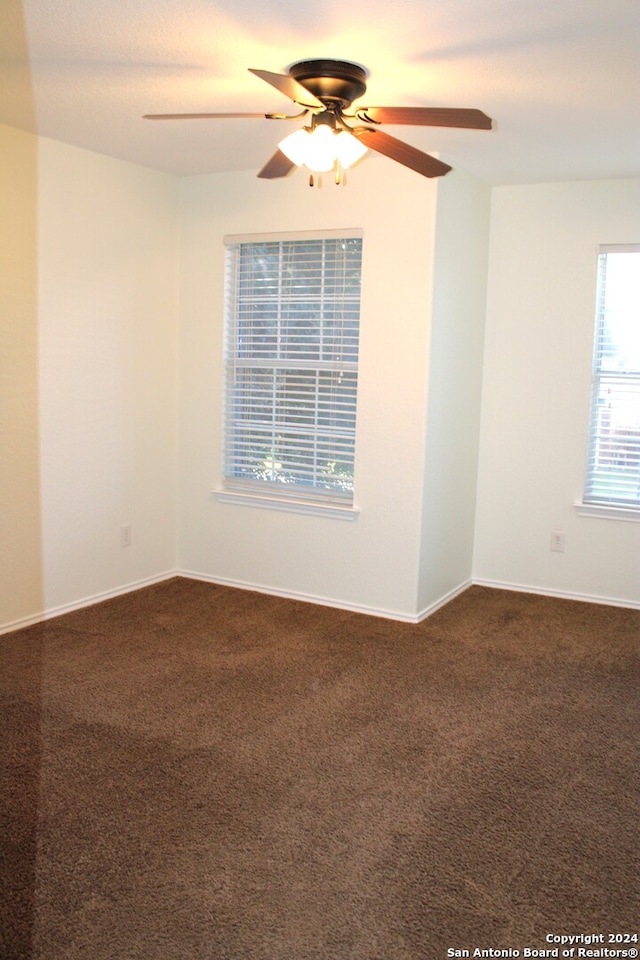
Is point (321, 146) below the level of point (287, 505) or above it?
above

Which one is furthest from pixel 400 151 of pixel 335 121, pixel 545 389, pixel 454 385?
pixel 545 389

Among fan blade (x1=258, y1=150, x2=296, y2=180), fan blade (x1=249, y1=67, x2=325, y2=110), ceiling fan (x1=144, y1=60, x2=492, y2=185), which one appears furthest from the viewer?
fan blade (x1=258, y1=150, x2=296, y2=180)

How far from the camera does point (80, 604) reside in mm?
4551

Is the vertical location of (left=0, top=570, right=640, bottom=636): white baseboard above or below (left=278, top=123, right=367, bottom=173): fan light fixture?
below

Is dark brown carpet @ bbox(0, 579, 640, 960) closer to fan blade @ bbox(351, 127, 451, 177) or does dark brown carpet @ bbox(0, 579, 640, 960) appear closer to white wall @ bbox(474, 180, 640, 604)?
white wall @ bbox(474, 180, 640, 604)

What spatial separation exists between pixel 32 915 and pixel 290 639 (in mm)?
2154

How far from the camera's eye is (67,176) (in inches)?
165

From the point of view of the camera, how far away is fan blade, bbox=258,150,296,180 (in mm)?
3070

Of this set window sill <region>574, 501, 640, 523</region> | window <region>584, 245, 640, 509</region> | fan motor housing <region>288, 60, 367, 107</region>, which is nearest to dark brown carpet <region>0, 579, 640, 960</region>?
window sill <region>574, 501, 640, 523</region>

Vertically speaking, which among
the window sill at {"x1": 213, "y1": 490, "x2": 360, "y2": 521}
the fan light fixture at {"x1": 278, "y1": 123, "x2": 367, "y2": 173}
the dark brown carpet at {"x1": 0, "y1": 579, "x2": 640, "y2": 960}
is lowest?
the dark brown carpet at {"x1": 0, "y1": 579, "x2": 640, "y2": 960}

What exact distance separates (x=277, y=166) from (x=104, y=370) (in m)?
1.82

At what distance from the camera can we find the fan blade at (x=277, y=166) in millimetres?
3070

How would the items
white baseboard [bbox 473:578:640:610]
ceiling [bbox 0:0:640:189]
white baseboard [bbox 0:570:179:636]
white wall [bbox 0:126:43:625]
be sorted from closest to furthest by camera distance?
ceiling [bbox 0:0:640:189], white wall [bbox 0:126:43:625], white baseboard [bbox 0:570:179:636], white baseboard [bbox 473:578:640:610]

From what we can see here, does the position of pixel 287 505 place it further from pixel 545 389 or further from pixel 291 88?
pixel 291 88
